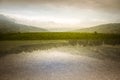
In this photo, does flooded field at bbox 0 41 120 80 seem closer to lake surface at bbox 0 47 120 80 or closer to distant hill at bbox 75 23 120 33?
lake surface at bbox 0 47 120 80

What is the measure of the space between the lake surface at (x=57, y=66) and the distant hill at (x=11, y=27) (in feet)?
1.18

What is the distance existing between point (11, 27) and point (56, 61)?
35.6 inches

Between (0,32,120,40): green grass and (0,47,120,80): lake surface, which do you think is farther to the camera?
(0,32,120,40): green grass

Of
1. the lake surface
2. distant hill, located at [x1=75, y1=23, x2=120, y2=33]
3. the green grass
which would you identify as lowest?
the lake surface

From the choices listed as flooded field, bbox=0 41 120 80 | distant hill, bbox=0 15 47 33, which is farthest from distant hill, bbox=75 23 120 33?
distant hill, bbox=0 15 47 33

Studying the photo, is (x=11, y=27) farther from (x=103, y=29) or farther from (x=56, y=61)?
(x=103, y=29)

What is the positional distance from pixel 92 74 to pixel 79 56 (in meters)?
0.35

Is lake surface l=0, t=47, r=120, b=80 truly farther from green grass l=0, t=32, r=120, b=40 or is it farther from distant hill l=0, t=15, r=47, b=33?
distant hill l=0, t=15, r=47, b=33

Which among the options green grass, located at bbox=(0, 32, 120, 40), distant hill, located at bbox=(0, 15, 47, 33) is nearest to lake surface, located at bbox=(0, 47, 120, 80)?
green grass, located at bbox=(0, 32, 120, 40)

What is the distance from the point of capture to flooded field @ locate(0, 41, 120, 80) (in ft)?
10.9

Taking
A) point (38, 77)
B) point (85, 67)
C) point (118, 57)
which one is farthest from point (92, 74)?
point (38, 77)

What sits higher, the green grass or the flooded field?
the green grass

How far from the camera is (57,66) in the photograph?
134 inches

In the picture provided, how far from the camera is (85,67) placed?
342 centimetres
